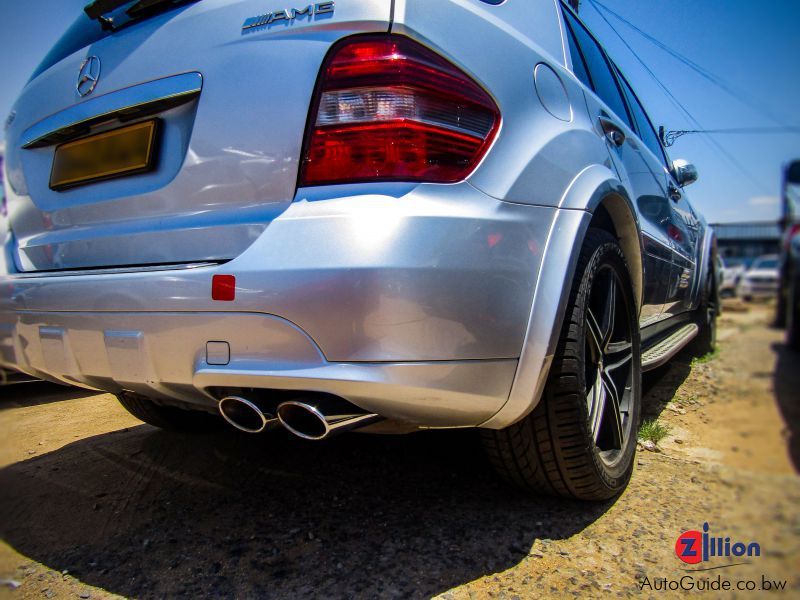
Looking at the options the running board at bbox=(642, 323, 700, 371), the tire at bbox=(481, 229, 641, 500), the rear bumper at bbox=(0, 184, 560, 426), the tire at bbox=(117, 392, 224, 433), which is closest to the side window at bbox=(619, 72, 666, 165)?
the running board at bbox=(642, 323, 700, 371)

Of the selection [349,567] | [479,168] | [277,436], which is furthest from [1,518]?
[277,436]

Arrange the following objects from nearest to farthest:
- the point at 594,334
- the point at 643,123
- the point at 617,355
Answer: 1. the point at 594,334
2. the point at 617,355
3. the point at 643,123

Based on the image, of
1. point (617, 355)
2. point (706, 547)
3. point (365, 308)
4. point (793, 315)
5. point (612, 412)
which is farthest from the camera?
point (617, 355)

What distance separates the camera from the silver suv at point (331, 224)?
47.4 inches

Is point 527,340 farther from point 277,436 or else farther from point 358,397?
point 277,436

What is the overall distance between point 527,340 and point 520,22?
0.89 meters

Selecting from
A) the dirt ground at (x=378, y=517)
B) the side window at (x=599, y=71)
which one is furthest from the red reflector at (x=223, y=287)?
the side window at (x=599, y=71)

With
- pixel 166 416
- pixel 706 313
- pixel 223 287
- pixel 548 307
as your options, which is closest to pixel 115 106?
pixel 223 287

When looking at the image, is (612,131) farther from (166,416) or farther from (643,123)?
(166,416)

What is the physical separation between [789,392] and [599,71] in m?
2.02

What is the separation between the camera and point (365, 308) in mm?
1168

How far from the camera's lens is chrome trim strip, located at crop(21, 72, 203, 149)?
143 centimetres

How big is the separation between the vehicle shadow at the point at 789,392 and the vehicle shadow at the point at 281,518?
1.05 m

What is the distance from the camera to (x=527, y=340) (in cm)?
132
